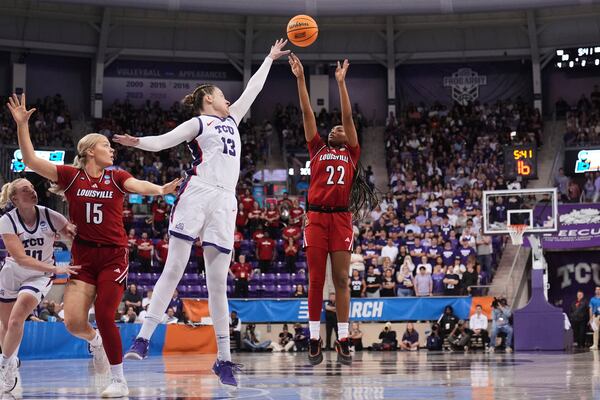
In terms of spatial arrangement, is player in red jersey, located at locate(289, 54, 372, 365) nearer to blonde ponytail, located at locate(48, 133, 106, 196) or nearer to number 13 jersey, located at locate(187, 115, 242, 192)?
number 13 jersey, located at locate(187, 115, 242, 192)

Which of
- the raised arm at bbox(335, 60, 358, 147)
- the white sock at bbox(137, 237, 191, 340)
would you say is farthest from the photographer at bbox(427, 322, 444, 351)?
the white sock at bbox(137, 237, 191, 340)

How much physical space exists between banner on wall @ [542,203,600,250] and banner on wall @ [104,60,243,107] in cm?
1978

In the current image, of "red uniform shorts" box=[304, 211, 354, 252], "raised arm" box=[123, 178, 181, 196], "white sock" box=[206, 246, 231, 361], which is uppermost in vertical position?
"raised arm" box=[123, 178, 181, 196]

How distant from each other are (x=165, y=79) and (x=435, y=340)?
2333cm

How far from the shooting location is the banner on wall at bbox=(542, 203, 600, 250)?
26.7 meters

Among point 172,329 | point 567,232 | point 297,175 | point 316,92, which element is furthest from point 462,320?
point 316,92

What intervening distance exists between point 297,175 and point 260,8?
7131mm

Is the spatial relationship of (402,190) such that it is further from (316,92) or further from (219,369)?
(219,369)

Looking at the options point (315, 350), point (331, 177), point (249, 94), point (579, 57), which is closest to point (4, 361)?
point (315, 350)

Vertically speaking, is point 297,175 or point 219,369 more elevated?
point 297,175

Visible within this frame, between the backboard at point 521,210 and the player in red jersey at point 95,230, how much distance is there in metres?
15.8

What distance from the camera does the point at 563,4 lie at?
3428 centimetres

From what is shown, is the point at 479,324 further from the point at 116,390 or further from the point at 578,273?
the point at 116,390

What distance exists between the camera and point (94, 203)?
26.4 ft
